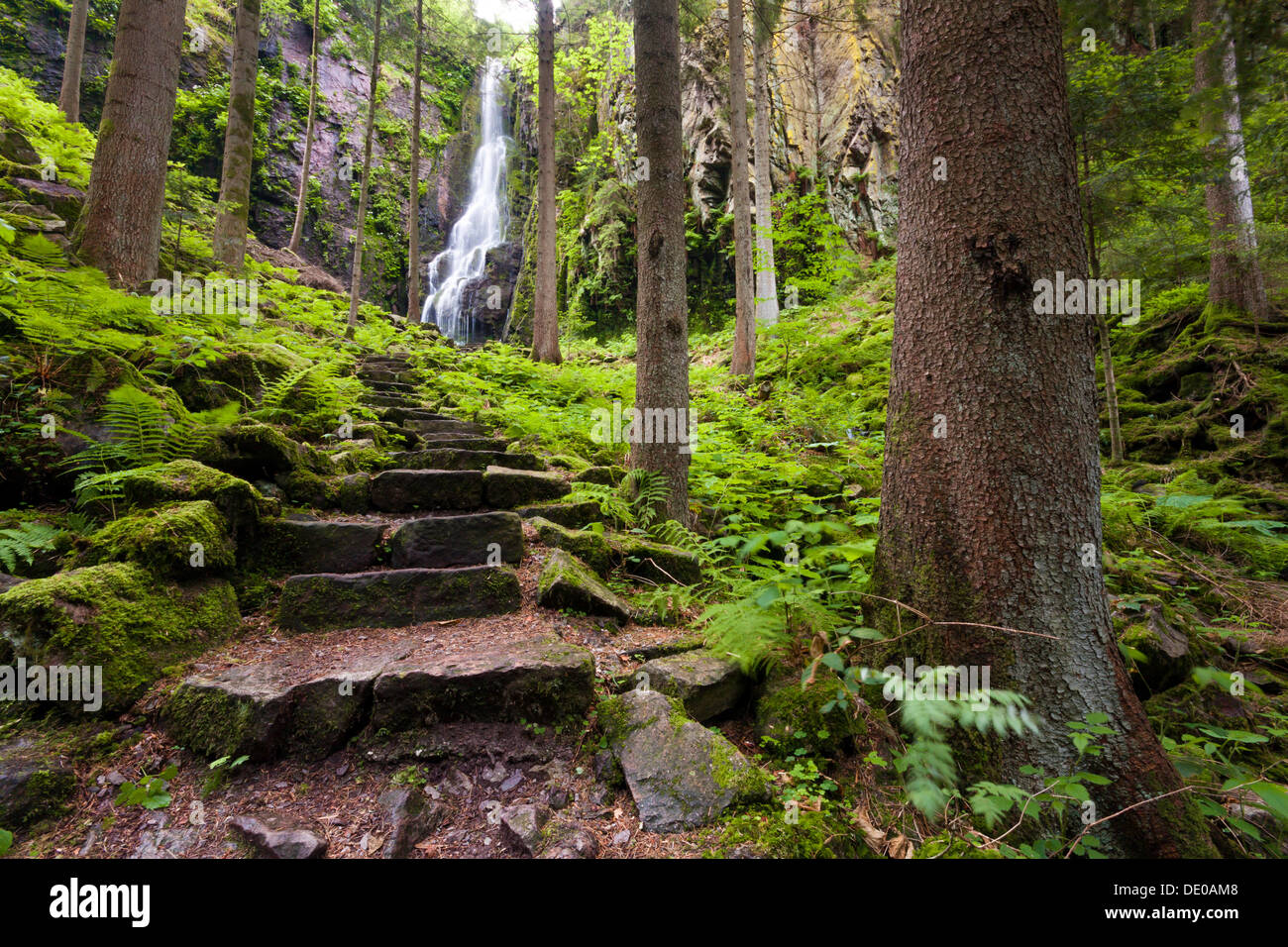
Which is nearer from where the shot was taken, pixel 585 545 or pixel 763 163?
pixel 585 545

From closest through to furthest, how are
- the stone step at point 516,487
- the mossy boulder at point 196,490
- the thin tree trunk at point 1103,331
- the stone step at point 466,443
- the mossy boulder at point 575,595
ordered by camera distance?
1. the mossy boulder at point 196,490
2. the mossy boulder at point 575,595
3. the stone step at point 516,487
4. the thin tree trunk at point 1103,331
5. the stone step at point 466,443

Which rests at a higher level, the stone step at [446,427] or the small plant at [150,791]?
the stone step at [446,427]

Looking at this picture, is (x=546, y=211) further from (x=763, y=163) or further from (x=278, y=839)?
(x=278, y=839)

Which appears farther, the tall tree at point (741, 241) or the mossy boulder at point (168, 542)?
the tall tree at point (741, 241)

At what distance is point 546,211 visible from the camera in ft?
38.1

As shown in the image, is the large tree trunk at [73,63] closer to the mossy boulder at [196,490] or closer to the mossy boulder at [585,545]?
the mossy boulder at [196,490]

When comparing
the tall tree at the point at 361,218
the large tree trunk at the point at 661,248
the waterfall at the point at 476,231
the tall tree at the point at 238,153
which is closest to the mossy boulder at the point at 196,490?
the large tree trunk at the point at 661,248

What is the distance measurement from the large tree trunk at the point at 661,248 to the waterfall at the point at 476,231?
1971 cm

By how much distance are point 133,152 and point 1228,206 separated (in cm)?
1368

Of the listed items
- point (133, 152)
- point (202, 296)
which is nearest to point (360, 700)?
point (202, 296)

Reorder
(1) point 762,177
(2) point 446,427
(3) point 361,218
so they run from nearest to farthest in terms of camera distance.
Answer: (2) point 446,427
(1) point 762,177
(3) point 361,218

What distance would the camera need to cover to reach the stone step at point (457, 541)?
353cm
